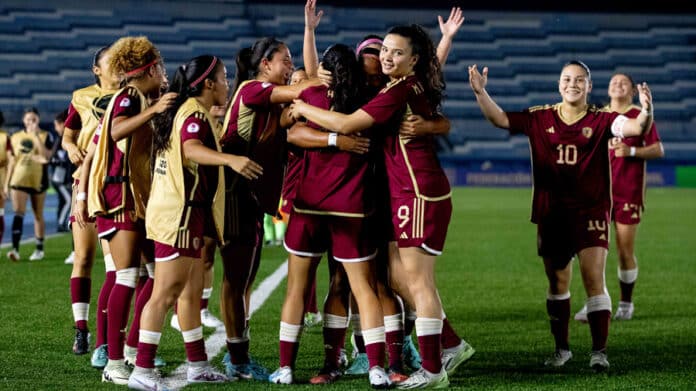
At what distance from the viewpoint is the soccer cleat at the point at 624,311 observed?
9227mm

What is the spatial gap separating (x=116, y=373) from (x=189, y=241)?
95cm

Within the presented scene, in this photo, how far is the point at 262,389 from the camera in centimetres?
583

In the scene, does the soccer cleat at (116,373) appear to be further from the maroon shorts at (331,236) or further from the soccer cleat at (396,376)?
the soccer cleat at (396,376)

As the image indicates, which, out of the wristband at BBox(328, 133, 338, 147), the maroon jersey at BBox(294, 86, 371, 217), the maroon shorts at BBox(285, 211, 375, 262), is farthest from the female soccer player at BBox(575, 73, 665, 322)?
the wristband at BBox(328, 133, 338, 147)

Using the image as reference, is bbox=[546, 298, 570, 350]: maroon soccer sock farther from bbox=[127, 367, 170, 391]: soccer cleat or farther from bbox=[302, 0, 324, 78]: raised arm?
bbox=[127, 367, 170, 391]: soccer cleat

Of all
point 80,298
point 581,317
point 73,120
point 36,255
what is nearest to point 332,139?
point 80,298

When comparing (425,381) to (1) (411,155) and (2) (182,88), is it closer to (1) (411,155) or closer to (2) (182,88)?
(1) (411,155)

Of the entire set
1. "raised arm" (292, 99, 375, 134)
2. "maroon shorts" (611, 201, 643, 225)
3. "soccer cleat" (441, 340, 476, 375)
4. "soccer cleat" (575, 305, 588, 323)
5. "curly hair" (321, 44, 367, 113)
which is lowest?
"soccer cleat" (575, 305, 588, 323)

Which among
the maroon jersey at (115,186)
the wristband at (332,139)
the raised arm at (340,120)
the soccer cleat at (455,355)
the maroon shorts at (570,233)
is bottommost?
the soccer cleat at (455,355)

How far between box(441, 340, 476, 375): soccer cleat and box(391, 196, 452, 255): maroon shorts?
2.84ft

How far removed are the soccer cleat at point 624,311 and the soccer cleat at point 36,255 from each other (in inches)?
328

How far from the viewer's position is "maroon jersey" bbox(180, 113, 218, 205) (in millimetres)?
5707

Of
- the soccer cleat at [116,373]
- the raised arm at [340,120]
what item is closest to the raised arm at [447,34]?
the raised arm at [340,120]

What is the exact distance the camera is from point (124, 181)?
6.35 m
